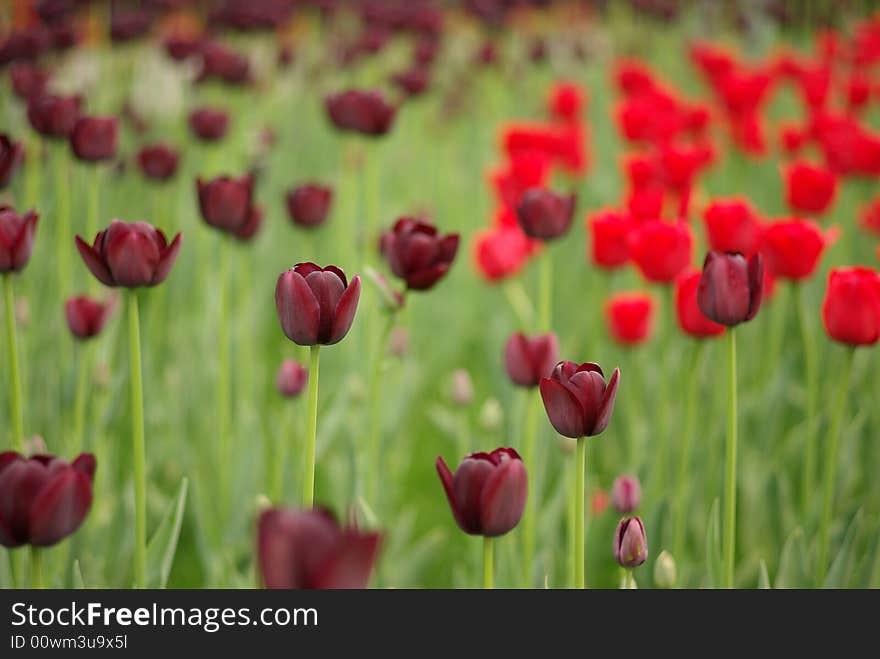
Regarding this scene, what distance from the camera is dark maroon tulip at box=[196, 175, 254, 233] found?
1.07m

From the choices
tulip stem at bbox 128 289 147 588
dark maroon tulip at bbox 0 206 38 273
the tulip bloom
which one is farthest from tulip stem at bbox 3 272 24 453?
the tulip bloom

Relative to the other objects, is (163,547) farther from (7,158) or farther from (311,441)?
(7,158)

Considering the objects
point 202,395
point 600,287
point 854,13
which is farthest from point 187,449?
point 854,13

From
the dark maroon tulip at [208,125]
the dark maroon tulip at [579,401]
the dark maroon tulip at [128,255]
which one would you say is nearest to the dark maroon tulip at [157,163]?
the dark maroon tulip at [208,125]

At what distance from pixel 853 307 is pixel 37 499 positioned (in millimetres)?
776

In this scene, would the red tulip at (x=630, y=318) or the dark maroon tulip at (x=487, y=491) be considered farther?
the red tulip at (x=630, y=318)

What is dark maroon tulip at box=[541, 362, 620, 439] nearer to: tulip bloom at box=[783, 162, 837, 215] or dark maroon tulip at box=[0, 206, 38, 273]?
dark maroon tulip at box=[0, 206, 38, 273]

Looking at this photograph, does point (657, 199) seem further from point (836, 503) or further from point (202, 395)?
point (202, 395)

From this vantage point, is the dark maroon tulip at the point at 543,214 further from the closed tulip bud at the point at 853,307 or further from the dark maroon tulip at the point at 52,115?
the dark maroon tulip at the point at 52,115

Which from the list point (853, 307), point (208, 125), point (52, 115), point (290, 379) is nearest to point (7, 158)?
point (52, 115)

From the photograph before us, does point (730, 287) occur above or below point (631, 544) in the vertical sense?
above

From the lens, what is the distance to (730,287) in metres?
0.77

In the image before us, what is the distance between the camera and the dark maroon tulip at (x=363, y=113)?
4.47 ft

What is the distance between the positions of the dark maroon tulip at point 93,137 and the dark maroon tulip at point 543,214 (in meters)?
0.56
